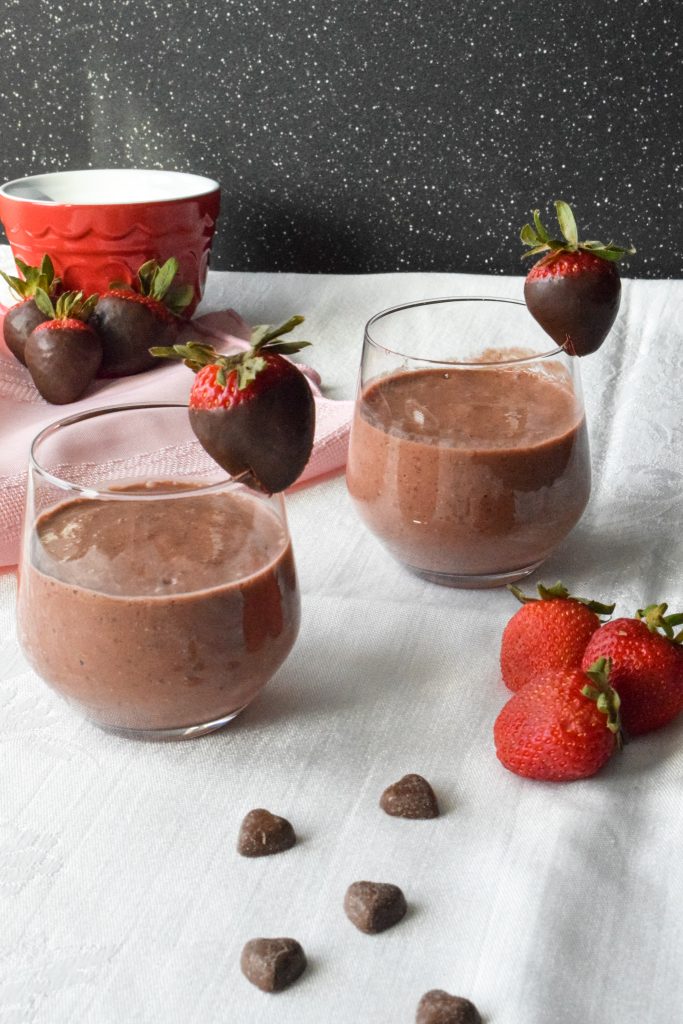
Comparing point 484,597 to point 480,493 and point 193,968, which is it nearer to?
point 480,493

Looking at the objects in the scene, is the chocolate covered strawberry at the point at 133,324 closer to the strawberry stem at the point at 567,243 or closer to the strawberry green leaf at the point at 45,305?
the strawberry green leaf at the point at 45,305

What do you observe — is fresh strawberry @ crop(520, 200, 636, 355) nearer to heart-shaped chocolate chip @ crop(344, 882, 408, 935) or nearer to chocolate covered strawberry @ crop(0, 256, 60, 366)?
heart-shaped chocolate chip @ crop(344, 882, 408, 935)

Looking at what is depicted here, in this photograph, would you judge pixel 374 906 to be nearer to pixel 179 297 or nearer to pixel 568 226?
pixel 568 226

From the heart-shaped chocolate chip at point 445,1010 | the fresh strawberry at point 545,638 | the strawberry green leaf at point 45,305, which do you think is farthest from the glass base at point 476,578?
the strawberry green leaf at point 45,305

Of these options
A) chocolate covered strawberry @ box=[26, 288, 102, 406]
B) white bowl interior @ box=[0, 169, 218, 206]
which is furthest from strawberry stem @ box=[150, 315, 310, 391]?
white bowl interior @ box=[0, 169, 218, 206]

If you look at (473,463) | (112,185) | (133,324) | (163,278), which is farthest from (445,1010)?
(112,185)

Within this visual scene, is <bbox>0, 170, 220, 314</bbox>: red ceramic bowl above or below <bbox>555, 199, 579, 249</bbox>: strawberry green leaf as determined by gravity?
below
